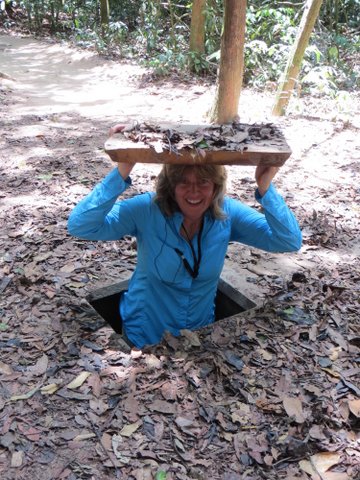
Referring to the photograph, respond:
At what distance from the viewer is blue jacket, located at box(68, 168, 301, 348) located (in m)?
2.63

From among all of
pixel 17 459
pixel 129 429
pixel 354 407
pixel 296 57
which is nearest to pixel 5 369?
pixel 17 459

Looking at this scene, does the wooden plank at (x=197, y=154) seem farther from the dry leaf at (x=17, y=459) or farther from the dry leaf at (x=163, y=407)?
the dry leaf at (x=17, y=459)

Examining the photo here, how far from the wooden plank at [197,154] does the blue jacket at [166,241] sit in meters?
0.21

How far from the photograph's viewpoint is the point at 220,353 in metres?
2.76

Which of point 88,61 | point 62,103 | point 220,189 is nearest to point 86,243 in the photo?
point 220,189

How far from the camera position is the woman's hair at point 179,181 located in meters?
2.54

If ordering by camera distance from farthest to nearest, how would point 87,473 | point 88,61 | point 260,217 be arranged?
1. point 88,61
2. point 260,217
3. point 87,473

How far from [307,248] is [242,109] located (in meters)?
5.62

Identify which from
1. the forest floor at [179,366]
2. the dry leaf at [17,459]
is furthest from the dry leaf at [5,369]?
the dry leaf at [17,459]

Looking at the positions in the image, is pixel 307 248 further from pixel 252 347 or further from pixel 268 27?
pixel 268 27

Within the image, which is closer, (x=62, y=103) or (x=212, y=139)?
(x=212, y=139)

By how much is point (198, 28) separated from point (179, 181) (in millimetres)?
10682

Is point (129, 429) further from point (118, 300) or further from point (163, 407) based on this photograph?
point (118, 300)

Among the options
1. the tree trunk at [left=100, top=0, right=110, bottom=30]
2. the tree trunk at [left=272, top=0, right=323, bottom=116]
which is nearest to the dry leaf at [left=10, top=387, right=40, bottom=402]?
the tree trunk at [left=272, top=0, right=323, bottom=116]
